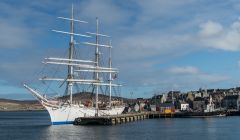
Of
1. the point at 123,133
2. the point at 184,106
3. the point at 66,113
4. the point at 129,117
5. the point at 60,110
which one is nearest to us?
the point at 123,133

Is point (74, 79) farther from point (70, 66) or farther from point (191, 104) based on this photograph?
point (191, 104)

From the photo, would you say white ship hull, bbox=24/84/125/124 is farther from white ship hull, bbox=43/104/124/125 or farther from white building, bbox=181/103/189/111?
white building, bbox=181/103/189/111

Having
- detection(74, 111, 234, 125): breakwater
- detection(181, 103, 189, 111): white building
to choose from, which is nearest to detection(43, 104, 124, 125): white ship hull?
detection(74, 111, 234, 125): breakwater

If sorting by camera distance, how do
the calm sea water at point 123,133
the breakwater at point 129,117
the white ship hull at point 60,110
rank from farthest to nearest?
the breakwater at point 129,117, the white ship hull at point 60,110, the calm sea water at point 123,133

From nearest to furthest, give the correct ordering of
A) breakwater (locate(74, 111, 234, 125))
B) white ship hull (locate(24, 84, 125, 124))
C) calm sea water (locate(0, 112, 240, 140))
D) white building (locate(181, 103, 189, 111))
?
calm sea water (locate(0, 112, 240, 140))
white ship hull (locate(24, 84, 125, 124))
breakwater (locate(74, 111, 234, 125))
white building (locate(181, 103, 189, 111))

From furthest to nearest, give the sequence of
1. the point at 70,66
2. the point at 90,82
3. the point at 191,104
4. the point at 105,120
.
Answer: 1. the point at 191,104
2. the point at 90,82
3. the point at 70,66
4. the point at 105,120

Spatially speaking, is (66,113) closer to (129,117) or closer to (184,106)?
(129,117)

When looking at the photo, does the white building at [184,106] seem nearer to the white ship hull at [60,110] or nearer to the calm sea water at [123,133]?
the white ship hull at [60,110]

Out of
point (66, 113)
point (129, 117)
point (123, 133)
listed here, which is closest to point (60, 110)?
point (66, 113)

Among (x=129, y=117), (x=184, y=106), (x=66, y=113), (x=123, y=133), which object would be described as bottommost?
(x=123, y=133)

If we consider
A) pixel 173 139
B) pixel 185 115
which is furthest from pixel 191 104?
pixel 173 139

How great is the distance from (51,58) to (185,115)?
53820mm

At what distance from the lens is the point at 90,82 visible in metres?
104

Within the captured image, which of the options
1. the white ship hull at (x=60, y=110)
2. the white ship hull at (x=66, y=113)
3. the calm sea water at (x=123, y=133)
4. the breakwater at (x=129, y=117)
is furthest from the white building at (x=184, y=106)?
the calm sea water at (x=123, y=133)
